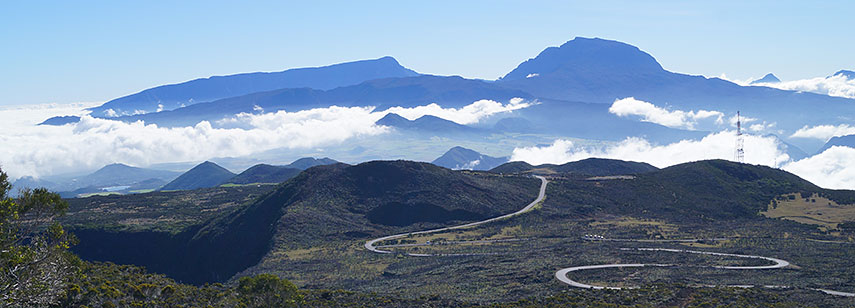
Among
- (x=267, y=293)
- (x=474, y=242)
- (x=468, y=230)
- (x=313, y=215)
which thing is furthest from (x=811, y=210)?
(x=267, y=293)

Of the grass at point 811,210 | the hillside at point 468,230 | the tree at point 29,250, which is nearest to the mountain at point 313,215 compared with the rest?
the hillside at point 468,230

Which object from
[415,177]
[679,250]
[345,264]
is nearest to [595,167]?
[415,177]

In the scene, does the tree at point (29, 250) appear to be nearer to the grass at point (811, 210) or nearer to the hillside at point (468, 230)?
the hillside at point (468, 230)

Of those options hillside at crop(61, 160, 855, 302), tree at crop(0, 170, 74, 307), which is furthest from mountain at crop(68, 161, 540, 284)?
tree at crop(0, 170, 74, 307)

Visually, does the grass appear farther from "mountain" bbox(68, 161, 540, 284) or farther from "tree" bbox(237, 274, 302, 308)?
"tree" bbox(237, 274, 302, 308)

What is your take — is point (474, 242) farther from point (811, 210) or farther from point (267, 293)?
point (811, 210)

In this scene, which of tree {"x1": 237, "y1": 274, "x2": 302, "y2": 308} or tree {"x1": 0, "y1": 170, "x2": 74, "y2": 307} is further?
tree {"x1": 237, "y1": 274, "x2": 302, "y2": 308}
